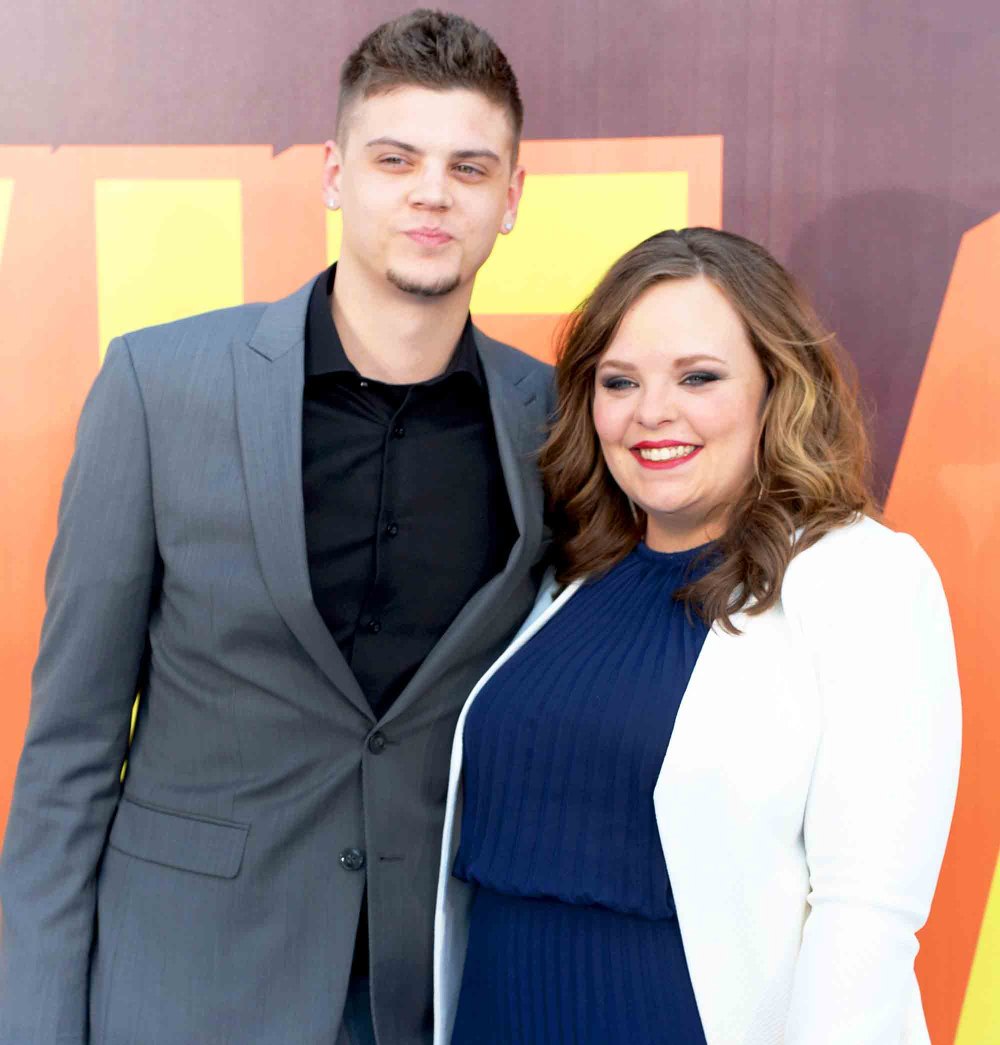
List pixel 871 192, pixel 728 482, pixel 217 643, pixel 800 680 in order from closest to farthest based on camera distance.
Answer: pixel 800 680 < pixel 217 643 < pixel 728 482 < pixel 871 192

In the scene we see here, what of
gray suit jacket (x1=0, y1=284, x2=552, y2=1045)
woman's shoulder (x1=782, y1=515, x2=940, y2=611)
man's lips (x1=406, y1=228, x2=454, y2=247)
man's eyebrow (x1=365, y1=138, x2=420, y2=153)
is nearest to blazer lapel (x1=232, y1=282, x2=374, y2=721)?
gray suit jacket (x1=0, y1=284, x2=552, y2=1045)

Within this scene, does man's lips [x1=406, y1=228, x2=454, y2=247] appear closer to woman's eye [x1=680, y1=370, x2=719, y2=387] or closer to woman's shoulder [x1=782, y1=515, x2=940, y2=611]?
woman's eye [x1=680, y1=370, x2=719, y2=387]

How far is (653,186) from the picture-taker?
7.66ft

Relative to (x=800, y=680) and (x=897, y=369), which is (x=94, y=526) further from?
(x=897, y=369)

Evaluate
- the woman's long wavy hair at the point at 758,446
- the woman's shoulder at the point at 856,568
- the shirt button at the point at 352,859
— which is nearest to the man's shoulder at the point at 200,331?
the woman's long wavy hair at the point at 758,446

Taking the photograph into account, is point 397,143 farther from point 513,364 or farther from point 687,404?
point 687,404

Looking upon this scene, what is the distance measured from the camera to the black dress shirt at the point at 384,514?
1729 millimetres

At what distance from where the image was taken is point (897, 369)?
2.31 meters

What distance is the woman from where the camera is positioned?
1.49 meters

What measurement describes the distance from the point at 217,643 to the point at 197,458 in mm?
257

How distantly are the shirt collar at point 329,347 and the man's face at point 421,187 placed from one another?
0.08 m

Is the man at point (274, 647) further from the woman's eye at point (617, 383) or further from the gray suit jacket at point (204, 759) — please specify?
the woman's eye at point (617, 383)

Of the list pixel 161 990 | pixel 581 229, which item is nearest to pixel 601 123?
pixel 581 229

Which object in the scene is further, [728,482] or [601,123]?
[601,123]
